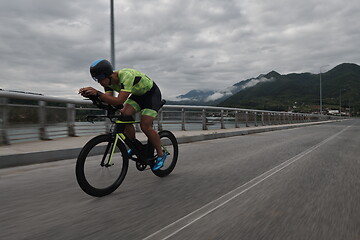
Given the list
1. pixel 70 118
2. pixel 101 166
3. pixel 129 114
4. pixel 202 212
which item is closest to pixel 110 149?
pixel 101 166

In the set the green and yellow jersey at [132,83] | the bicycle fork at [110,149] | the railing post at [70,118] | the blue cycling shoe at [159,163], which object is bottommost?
the blue cycling shoe at [159,163]

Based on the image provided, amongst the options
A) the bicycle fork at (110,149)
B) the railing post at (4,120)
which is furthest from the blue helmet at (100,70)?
the railing post at (4,120)

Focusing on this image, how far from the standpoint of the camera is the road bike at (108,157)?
311 cm

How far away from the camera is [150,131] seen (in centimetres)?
400

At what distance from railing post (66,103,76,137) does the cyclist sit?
530 centimetres

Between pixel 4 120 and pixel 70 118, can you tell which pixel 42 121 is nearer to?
pixel 70 118

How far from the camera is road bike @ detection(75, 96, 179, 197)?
3111mm

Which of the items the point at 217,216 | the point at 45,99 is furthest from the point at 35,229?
the point at 45,99

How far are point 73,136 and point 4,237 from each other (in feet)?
23.4

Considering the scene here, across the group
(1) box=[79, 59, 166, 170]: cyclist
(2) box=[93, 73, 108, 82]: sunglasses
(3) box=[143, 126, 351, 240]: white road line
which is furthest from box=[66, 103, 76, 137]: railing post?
(3) box=[143, 126, 351, 240]: white road line

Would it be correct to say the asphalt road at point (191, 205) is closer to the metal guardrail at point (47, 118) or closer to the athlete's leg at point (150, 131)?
the athlete's leg at point (150, 131)

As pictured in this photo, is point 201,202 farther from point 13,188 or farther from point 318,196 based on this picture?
point 13,188

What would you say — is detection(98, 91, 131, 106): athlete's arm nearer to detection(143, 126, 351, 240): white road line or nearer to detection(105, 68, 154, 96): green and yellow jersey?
detection(105, 68, 154, 96): green and yellow jersey

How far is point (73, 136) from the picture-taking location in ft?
29.4
